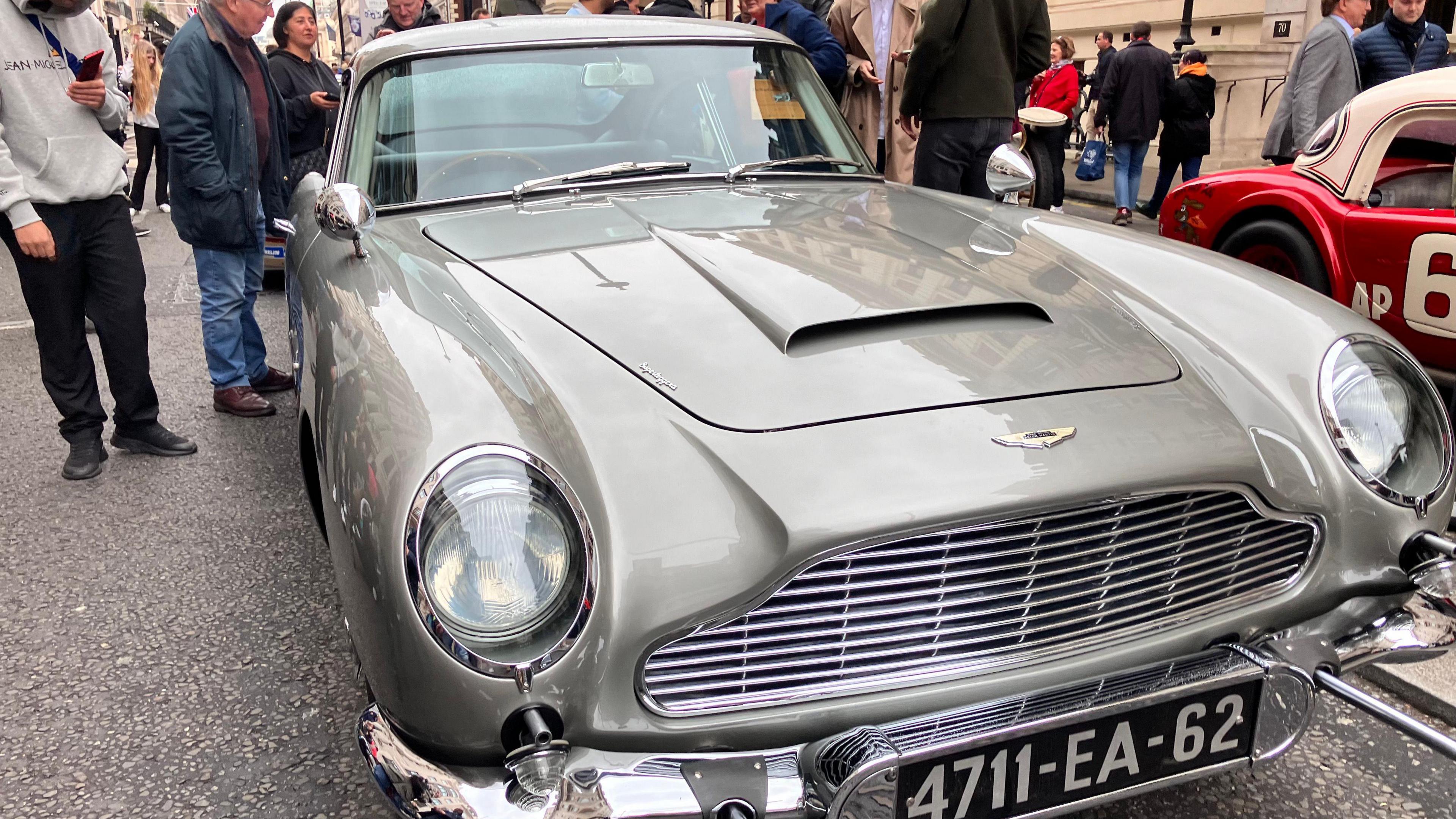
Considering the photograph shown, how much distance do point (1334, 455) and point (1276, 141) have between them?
5.47 meters

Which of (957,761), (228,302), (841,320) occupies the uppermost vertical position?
(841,320)

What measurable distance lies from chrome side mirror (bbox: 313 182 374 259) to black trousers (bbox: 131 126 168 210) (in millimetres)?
8928

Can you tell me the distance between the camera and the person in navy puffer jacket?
6250mm

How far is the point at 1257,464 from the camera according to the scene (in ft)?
6.04

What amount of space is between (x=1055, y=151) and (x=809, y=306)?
7017mm

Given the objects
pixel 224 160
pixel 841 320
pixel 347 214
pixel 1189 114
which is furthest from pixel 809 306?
pixel 1189 114

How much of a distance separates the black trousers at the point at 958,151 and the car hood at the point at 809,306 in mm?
2173

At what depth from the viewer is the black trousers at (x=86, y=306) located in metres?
3.79

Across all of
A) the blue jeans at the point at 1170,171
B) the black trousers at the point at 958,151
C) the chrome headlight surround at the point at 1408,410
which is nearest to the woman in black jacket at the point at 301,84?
the black trousers at the point at 958,151

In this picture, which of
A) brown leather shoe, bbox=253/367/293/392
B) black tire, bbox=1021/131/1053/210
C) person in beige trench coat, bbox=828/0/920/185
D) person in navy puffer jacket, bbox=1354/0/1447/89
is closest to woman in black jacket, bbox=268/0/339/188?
brown leather shoe, bbox=253/367/293/392

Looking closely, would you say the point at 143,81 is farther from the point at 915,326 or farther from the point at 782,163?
the point at 915,326

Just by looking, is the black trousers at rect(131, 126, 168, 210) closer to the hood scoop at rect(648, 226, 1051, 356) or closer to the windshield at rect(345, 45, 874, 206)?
the windshield at rect(345, 45, 874, 206)

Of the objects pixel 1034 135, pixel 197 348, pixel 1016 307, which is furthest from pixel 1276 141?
pixel 197 348

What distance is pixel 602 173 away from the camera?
300 cm
